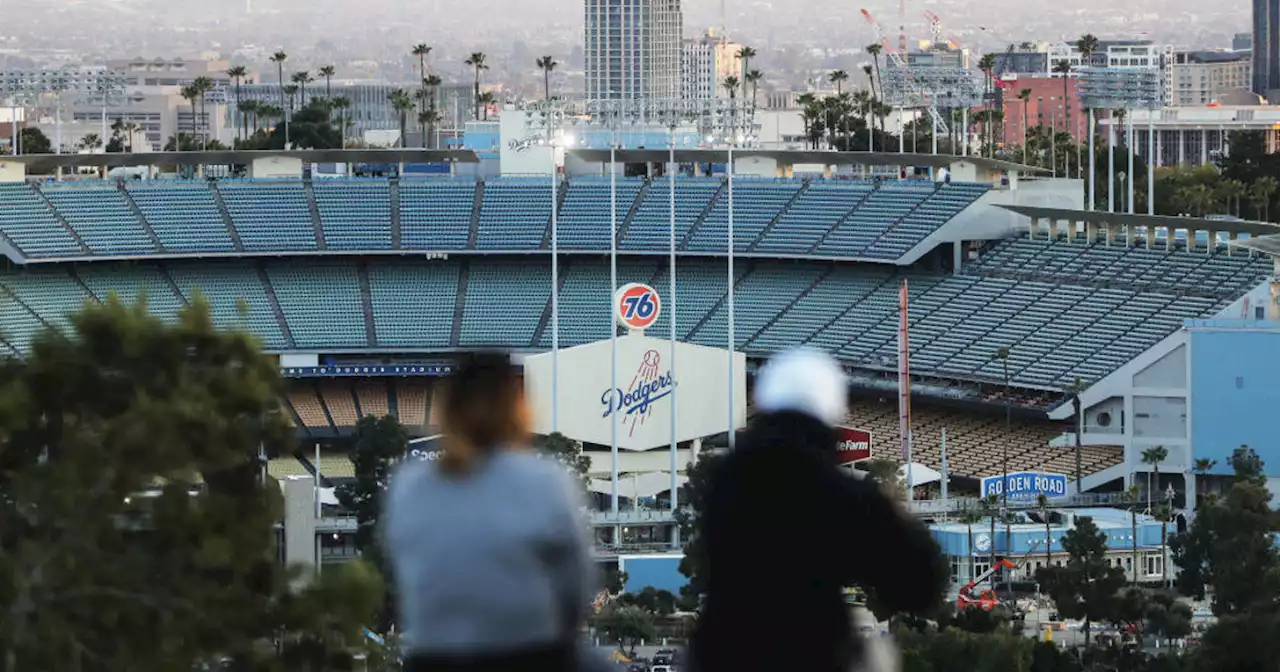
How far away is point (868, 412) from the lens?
61344 mm

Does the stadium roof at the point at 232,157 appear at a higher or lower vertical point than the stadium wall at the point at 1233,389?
higher

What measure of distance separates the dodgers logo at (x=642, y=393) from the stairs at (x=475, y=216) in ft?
42.0

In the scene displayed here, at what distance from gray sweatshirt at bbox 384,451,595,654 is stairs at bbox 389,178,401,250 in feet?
188

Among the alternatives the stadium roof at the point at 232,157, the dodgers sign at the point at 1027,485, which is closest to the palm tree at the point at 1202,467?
the dodgers sign at the point at 1027,485

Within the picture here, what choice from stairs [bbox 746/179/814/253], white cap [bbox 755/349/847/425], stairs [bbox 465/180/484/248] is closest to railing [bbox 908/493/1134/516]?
stairs [bbox 746/179/814/253]

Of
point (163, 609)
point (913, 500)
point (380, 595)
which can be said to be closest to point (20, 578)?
point (163, 609)

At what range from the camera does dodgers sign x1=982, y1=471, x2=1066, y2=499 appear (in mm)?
51281

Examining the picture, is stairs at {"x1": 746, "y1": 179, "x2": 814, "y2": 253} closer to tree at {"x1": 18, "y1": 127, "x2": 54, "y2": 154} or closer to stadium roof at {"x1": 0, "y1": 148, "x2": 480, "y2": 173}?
stadium roof at {"x1": 0, "y1": 148, "x2": 480, "y2": 173}

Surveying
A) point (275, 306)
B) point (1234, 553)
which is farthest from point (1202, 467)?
point (275, 306)

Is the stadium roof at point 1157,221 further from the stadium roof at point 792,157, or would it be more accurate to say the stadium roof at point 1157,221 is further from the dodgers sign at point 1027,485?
the dodgers sign at point 1027,485

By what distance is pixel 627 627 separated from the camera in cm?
4144

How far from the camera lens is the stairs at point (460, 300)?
64.3 metres

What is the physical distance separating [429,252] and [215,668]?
50.7 metres

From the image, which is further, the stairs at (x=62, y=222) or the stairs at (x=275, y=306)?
the stairs at (x=62, y=222)
